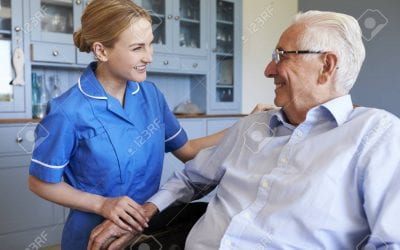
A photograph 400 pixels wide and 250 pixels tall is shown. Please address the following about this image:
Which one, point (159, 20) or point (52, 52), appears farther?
point (159, 20)

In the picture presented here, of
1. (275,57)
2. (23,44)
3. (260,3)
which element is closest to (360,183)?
(275,57)

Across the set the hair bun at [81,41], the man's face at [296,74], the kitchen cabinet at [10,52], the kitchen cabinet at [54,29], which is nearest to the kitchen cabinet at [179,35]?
the kitchen cabinet at [54,29]

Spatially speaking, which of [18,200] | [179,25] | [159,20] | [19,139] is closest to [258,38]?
[179,25]

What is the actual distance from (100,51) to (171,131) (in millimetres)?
416

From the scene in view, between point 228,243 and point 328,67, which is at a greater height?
point 328,67

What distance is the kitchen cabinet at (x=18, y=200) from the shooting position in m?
2.44

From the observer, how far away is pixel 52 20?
2.71 m

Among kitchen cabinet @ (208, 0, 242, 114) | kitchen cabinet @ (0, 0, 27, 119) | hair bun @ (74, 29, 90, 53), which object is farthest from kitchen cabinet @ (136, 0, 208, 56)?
hair bun @ (74, 29, 90, 53)

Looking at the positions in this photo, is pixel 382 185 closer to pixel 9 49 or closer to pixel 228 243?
pixel 228 243

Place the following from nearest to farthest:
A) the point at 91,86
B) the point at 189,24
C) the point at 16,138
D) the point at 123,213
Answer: the point at 123,213 → the point at 91,86 → the point at 16,138 → the point at 189,24

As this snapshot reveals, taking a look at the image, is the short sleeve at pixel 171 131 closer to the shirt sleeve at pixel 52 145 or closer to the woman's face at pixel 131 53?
the woman's face at pixel 131 53

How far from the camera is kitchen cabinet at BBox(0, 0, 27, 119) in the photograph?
2.51 m

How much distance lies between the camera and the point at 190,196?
4.71ft

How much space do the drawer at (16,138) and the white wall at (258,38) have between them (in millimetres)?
2111
